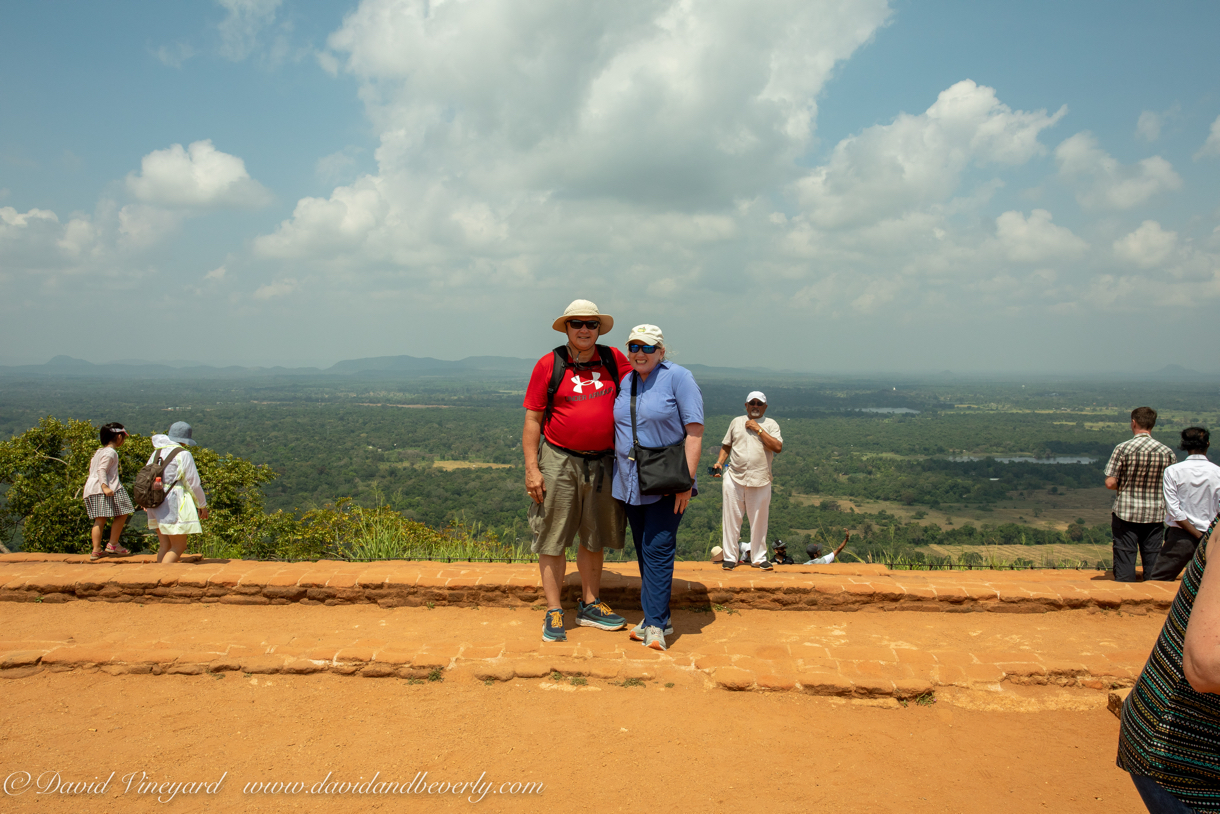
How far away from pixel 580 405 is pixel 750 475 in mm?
2232

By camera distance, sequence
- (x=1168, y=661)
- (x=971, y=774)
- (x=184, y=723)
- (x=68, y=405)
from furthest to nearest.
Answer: (x=68, y=405) < (x=184, y=723) < (x=971, y=774) < (x=1168, y=661)

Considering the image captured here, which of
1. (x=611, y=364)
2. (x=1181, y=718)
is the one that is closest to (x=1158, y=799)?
(x=1181, y=718)

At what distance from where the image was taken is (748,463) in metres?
5.04

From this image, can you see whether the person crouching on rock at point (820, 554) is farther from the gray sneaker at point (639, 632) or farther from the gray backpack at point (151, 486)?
the gray backpack at point (151, 486)

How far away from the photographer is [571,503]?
337 centimetres

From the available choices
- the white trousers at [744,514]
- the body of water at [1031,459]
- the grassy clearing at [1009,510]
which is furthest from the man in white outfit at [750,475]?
the body of water at [1031,459]

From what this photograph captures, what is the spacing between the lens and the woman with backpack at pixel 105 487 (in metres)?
5.22

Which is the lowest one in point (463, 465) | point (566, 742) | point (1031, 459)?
point (1031, 459)

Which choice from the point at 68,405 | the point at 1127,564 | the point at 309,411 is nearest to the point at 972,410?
the point at 309,411

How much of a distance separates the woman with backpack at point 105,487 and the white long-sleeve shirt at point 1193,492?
26.6ft

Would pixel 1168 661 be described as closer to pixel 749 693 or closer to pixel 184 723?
pixel 749 693

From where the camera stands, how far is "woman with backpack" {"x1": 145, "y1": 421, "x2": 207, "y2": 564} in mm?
4777

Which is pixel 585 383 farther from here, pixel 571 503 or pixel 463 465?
pixel 463 465

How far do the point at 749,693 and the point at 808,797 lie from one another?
0.66m
